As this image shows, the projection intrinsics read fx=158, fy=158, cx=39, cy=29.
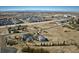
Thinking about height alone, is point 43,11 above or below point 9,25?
above

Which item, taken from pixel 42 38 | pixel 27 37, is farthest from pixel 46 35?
pixel 27 37

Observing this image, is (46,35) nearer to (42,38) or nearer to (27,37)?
(42,38)

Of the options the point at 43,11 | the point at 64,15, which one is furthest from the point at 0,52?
the point at 64,15
